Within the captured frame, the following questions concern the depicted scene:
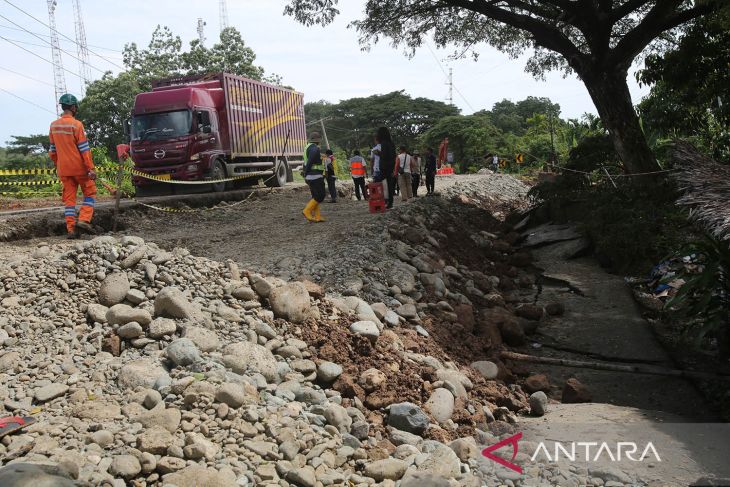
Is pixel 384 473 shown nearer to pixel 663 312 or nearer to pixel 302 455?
pixel 302 455

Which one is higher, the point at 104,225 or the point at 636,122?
the point at 636,122

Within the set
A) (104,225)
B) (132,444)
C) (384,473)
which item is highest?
(104,225)

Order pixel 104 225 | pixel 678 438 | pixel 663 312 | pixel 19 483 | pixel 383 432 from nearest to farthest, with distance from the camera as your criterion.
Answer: pixel 19 483 < pixel 383 432 < pixel 678 438 < pixel 663 312 < pixel 104 225

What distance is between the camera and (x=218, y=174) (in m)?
15.9

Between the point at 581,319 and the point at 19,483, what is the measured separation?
24.2 ft

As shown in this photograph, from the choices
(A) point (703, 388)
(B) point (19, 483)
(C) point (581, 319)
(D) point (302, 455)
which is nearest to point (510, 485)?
A: (D) point (302, 455)

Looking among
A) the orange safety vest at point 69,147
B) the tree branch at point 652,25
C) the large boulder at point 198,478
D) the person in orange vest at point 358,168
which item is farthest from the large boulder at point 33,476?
the tree branch at point 652,25

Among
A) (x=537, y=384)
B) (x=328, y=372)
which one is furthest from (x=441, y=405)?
(x=537, y=384)

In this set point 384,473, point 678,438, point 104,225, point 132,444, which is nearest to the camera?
point 132,444

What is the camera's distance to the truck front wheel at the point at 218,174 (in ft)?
51.4

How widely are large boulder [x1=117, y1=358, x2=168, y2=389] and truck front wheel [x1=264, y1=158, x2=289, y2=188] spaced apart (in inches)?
561

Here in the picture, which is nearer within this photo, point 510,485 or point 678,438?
point 510,485

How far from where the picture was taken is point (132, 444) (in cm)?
368

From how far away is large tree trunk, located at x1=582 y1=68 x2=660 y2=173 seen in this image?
12.0 m
